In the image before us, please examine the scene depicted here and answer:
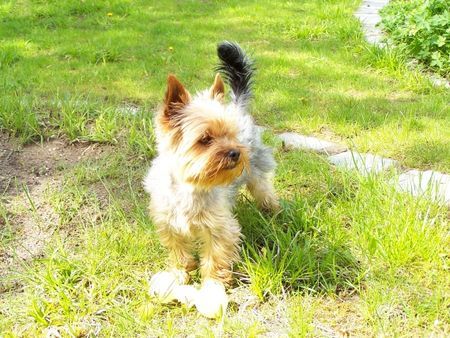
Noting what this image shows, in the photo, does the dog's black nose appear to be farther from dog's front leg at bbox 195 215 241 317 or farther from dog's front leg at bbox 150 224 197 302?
dog's front leg at bbox 150 224 197 302

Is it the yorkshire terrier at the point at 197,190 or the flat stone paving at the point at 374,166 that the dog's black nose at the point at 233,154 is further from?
the flat stone paving at the point at 374,166

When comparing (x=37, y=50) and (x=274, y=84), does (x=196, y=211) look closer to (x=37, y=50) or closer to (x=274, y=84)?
(x=274, y=84)

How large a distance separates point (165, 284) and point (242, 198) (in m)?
1.18

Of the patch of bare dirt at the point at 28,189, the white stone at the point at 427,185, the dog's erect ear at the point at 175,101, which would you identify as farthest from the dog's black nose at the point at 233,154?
the patch of bare dirt at the point at 28,189

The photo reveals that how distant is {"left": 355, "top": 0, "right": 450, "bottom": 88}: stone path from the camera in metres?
6.01

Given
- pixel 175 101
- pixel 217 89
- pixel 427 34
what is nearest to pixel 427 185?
pixel 217 89

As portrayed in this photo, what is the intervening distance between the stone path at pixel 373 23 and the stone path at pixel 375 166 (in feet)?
6.83

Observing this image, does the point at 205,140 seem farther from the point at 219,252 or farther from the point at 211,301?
the point at 211,301

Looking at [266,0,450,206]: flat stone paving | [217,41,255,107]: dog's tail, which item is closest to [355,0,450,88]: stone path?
[266,0,450,206]: flat stone paving

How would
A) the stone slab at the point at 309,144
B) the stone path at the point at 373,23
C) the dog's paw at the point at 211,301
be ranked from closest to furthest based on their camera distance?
the dog's paw at the point at 211,301, the stone slab at the point at 309,144, the stone path at the point at 373,23

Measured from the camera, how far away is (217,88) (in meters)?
3.10

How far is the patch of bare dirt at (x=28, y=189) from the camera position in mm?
3385

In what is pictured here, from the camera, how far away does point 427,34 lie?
20.4ft

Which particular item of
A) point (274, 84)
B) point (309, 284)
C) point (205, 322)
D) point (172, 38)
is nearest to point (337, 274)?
point (309, 284)
